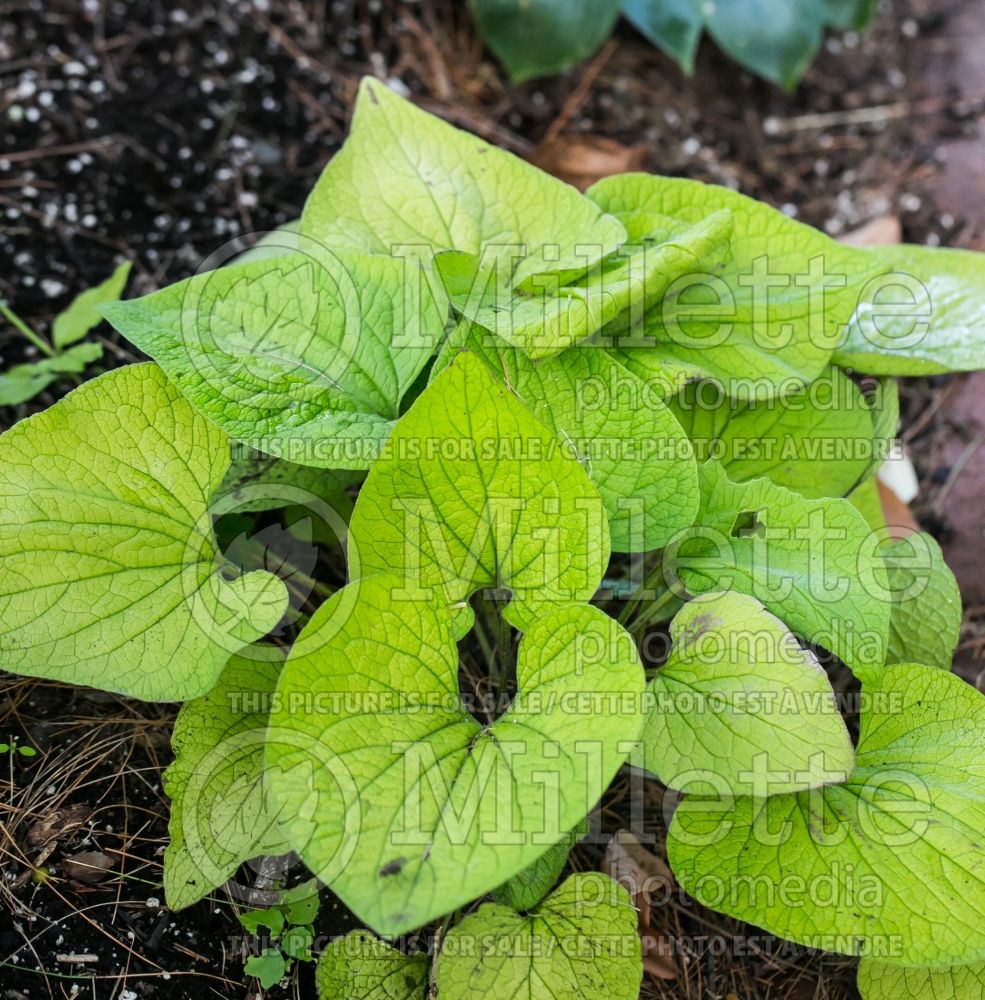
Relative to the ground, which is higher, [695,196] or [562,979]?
[695,196]

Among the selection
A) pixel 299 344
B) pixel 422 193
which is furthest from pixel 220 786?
pixel 422 193

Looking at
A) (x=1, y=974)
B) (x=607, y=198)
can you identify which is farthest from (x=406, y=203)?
(x=1, y=974)

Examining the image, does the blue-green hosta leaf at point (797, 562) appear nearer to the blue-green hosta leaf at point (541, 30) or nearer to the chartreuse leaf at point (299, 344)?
the chartreuse leaf at point (299, 344)

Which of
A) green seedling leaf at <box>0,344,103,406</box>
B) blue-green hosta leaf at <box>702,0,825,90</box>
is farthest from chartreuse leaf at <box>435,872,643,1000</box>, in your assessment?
blue-green hosta leaf at <box>702,0,825,90</box>

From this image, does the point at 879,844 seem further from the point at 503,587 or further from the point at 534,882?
the point at 503,587

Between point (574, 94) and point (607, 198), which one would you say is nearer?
point (607, 198)

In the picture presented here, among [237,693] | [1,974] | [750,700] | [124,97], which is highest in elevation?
[124,97]

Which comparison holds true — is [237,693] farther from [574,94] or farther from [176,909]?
[574,94]
